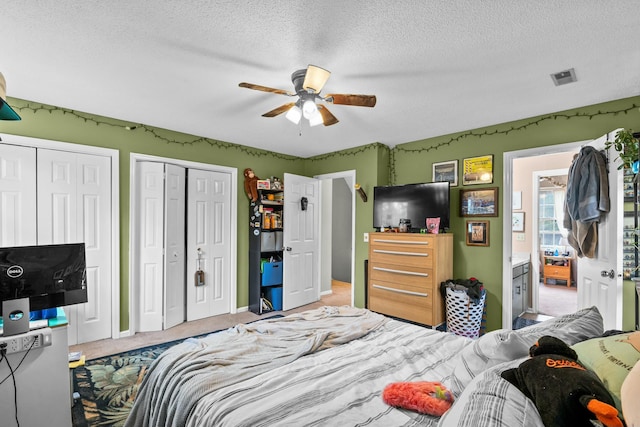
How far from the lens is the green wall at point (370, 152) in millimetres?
2914

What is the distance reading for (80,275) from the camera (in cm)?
202

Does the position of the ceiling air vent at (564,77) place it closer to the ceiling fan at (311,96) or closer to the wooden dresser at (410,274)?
the ceiling fan at (311,96)

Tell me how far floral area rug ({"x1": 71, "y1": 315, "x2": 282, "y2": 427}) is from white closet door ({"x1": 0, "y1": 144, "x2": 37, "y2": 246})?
1326 mm

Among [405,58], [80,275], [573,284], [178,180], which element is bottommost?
[573,284]

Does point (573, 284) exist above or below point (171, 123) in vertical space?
below

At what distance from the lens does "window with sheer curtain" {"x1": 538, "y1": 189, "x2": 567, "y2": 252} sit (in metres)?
6.45

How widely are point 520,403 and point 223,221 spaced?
154 inches

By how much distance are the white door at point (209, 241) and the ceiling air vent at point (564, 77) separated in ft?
12.1

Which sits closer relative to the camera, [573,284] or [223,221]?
[223,221]

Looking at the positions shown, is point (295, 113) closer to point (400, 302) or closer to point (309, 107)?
point (309, 107)

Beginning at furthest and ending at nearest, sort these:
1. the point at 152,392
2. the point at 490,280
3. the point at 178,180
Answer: the point at 178,180 < the point at 490,280 < the point at 152,392

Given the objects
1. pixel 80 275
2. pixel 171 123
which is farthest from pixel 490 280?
pixel 171 123

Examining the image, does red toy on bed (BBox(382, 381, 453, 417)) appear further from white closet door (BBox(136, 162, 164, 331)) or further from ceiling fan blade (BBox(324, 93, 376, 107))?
white closet door (BBox(136, 162, 164, 331))

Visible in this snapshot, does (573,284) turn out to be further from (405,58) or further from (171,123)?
(171,123)
